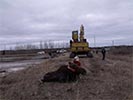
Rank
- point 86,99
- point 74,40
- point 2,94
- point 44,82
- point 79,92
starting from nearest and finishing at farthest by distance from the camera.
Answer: point 86,99 → point 79,92 → point 2,94 → point 44,82 → point 74,40

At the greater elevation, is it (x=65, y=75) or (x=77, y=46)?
(x=77, y=46)

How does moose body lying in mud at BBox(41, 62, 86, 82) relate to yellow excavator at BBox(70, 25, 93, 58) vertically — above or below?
A: below

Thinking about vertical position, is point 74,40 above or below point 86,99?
above

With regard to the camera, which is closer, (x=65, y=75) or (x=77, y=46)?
(x=65, y=75)

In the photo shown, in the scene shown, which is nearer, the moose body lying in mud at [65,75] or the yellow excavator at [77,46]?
the moose body lying in mud at [65,75]

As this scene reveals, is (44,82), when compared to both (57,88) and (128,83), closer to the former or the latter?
(57,88)

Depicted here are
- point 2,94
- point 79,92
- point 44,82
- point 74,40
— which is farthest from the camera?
point 74,40

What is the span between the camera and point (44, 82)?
16.6 meters

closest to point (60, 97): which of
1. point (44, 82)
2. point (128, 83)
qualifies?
point (44, 82)

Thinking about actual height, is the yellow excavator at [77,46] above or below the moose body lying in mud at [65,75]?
above

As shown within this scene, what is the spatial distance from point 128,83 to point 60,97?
16.1ft

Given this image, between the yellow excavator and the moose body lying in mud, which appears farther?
the yellow excavator

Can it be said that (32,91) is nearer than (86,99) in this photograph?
No

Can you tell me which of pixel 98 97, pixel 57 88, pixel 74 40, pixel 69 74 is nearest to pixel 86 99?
pixel 98 97
